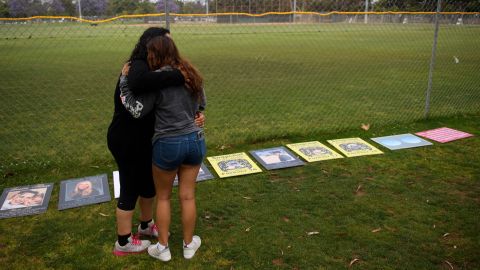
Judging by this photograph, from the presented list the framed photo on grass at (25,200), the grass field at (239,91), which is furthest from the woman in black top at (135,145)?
the grass field at (239,91)

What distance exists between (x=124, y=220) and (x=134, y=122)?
776mm

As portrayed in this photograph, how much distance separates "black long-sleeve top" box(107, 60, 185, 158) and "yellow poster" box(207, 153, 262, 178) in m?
1.85

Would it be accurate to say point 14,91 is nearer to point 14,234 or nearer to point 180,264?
point 14,234

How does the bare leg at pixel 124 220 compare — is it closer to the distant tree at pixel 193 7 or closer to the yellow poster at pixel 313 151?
the yellow poster at pixel 313 151

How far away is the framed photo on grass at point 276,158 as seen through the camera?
4.88 meters

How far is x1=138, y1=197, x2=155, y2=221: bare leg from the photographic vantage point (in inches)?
127

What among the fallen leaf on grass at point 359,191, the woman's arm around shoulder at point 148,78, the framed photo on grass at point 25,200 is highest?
the woman's arm around shoulder at point 148,78

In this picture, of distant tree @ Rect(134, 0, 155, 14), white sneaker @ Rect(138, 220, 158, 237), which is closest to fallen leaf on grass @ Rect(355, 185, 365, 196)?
white sneaker @ Rect(138, 220, 158, 237)

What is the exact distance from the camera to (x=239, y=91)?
31.2 ft

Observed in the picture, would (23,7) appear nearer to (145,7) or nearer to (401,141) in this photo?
(145,7)

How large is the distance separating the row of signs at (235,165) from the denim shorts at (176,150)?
5.26 feet

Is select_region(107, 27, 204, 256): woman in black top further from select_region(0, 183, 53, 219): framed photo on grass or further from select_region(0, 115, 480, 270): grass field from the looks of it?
select_region(0, 183, 53, 219): framed photo on grass

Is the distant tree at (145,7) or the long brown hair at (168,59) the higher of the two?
the distant tree at (145,7)

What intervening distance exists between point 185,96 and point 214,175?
2.06 metres
